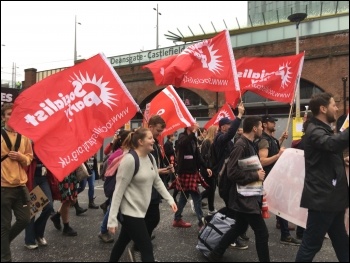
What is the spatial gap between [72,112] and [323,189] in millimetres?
2978

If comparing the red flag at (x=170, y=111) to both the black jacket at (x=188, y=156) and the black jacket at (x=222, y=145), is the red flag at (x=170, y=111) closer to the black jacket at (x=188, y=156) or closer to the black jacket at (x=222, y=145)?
the black jacket at (x=188, y=156)

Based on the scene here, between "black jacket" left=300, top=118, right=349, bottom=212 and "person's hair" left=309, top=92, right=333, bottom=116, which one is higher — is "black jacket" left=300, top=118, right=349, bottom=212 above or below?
below

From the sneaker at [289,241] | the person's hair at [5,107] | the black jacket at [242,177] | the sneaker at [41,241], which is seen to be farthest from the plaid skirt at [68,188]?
the sneaker at [289,241]

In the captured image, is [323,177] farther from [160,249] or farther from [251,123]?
[160,249]

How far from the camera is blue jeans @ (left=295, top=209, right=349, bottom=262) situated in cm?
371

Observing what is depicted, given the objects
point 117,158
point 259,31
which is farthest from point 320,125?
point 259,31

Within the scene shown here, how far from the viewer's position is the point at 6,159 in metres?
4.49

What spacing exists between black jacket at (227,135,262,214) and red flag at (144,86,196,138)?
94.1 inches

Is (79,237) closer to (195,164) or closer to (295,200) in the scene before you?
(195,164)

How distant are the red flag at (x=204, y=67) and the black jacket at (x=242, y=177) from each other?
222 cm

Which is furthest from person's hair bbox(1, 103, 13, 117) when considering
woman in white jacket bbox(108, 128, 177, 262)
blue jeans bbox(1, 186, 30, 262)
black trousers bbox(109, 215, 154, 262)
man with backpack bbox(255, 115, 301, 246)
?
man with backpack bbox(255, 115, 301, 246)

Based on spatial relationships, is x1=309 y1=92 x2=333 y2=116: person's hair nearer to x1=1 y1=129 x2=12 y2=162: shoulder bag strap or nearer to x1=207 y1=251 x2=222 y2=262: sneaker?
x1=207 y1=251 x2=222 y2=262: sneaker

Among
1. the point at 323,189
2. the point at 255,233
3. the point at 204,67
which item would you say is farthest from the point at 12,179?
the point at 204,67

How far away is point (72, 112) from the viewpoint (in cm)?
482
